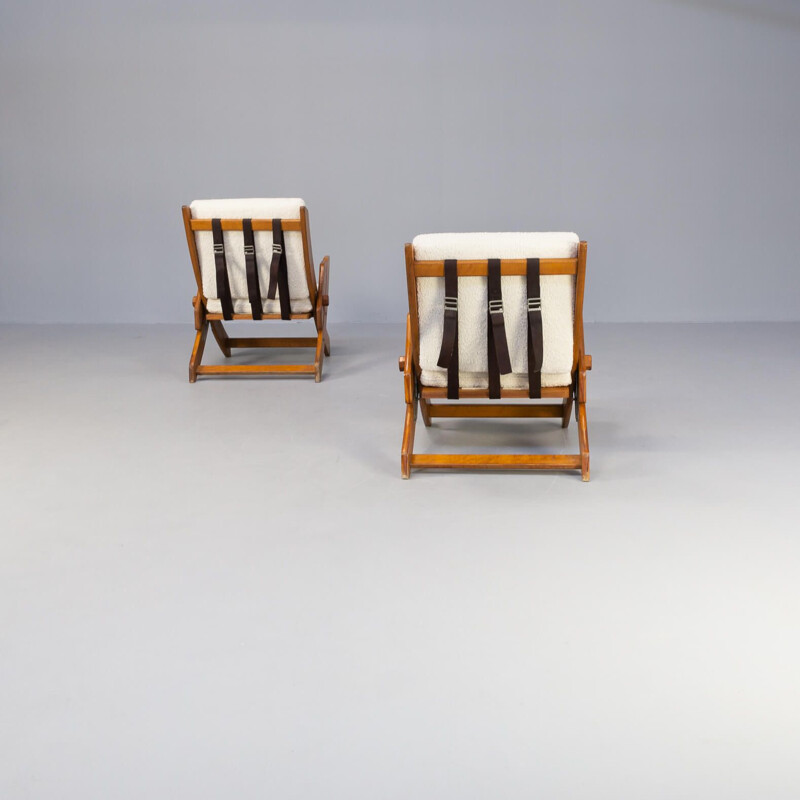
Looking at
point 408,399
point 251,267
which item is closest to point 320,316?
point 251,267

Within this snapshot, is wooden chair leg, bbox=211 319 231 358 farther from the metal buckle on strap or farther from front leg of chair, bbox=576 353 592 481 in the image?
front leg of chair, bbox=576 353 592 481

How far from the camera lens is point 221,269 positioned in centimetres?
393

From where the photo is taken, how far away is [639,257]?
5.46 meters

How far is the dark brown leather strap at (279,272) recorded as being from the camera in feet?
12.6

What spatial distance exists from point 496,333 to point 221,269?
1.66 meters

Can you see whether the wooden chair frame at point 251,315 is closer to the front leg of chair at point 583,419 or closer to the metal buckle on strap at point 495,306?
the metal buckle on strap at point 495,306

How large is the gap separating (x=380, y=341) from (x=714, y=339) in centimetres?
192

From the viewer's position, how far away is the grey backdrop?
205 inches

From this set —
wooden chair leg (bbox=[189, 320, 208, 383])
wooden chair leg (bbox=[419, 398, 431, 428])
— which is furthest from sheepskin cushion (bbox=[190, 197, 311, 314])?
wooden chair leg (bbox=[419, 398, 431, 428])

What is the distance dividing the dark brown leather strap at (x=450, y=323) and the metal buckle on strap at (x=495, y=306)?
111mm

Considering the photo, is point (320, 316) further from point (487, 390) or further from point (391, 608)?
point (391, 608)

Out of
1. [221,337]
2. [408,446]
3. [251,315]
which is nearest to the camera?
[408,446]

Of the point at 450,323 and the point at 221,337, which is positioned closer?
the point at 450,323

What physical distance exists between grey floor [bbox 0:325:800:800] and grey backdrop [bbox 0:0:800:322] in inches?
83.4
